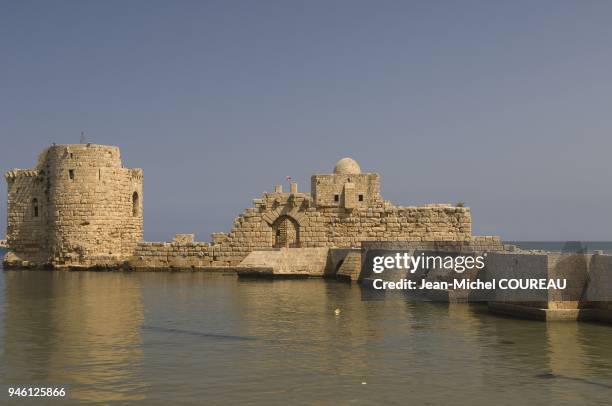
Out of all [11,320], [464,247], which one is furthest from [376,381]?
[464,247]

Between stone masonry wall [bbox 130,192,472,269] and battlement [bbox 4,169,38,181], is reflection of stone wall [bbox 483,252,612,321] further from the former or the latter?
battlement [bbox 4,169,38,181]

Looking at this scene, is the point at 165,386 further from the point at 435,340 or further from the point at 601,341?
the point at 601,341

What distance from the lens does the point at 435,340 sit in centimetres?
1057

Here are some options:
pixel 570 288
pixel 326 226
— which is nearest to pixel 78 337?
pixel 570 288

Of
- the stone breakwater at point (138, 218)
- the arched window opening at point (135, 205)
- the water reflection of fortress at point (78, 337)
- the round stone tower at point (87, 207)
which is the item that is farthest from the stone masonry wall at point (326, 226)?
the water reflection of fortress at point (78, 337)

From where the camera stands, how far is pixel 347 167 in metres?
27.4

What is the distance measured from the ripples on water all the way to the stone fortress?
667 cm

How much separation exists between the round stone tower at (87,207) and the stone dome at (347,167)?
27.0ft

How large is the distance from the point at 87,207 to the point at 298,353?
18205 millimetres

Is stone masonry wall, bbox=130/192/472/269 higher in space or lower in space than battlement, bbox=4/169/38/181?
lower

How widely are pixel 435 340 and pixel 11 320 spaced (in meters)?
7.77

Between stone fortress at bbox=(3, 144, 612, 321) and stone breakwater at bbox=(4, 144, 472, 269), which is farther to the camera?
stone breakwater at bbox=(4, 144, 472, 269)

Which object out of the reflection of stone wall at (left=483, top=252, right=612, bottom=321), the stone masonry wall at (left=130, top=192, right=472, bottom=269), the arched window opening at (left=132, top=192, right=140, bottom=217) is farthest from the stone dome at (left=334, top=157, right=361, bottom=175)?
the reflection of stone wall at (left=483, top=252, right=612, bottom=321)

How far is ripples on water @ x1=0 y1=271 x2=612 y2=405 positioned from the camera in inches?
300
